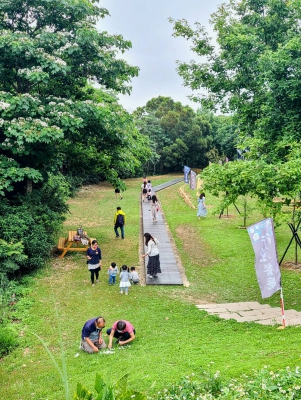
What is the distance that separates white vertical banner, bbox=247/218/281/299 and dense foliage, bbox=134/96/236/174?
33915mm

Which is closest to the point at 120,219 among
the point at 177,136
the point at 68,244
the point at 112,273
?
the point at 68,244

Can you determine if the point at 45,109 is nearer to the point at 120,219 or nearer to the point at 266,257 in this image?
the point at 120,219

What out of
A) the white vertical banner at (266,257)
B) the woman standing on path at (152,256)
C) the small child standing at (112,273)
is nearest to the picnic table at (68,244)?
the small child standing at (112,273)

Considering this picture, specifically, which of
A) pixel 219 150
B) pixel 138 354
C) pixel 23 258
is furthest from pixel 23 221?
pixel 219 150

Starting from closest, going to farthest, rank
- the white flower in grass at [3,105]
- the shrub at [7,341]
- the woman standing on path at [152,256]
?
1. the shrub at [7,341]
2. the white flower in grass at [3,105]
3. the woman standing on path at [152,256]

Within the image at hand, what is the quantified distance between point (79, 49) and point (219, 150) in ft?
124

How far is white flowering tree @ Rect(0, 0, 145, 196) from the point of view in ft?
34.7

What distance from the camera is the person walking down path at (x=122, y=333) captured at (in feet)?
23.8

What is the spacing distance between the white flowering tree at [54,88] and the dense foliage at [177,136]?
89.4 ft

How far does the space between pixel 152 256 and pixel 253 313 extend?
357cm

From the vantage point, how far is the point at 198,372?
549cm

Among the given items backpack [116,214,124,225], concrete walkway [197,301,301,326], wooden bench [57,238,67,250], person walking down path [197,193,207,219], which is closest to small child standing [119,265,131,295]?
concrete walkway [197,301,301,326]

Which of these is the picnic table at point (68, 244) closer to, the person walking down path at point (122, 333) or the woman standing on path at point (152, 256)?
the woman standing on path at point (152, 256)

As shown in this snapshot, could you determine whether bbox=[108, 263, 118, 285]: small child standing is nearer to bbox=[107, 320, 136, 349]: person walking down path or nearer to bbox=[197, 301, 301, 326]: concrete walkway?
bbox=[197, 301, 301, 326]: concrete walkway
